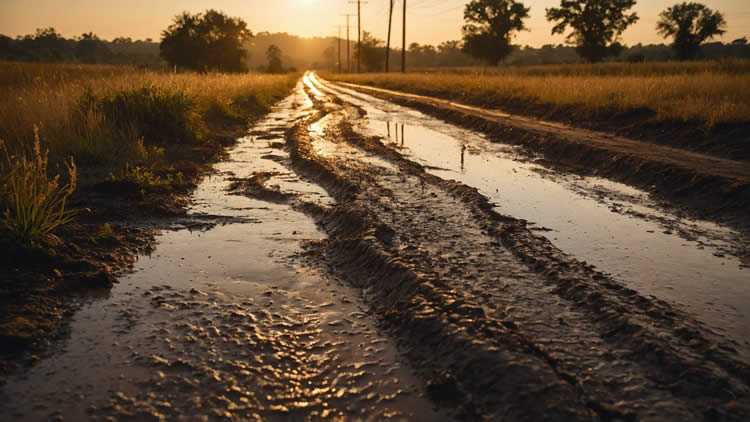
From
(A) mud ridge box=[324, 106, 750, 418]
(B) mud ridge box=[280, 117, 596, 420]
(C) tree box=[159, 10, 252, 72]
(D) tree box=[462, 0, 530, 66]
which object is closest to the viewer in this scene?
(B) mud ridge box=[280, 117, 596, 420]

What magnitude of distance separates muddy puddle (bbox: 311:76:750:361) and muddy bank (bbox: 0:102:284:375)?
3.68 metres

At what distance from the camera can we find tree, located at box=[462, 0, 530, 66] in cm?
6369

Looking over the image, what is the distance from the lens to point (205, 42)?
146 feet

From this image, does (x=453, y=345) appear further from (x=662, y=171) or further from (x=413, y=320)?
(x=662, y=171)

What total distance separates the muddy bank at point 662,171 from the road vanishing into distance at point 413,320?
26.0 inches

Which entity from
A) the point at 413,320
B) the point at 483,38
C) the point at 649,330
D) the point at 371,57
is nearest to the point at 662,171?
the point at 649,330

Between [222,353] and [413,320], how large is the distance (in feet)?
3.66

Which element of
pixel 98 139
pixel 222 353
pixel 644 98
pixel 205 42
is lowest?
pixel 222 353

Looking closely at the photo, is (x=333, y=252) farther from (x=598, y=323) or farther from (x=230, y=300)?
(x=598, y=323)

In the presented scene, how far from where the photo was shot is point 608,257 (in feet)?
13.2

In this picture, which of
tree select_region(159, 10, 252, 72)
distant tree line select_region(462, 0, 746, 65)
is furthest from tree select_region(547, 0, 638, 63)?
tree select_region(159, 10, 252, 72)

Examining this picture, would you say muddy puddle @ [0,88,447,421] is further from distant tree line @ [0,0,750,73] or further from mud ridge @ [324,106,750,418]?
distant tree line @ [0,0,750,73]

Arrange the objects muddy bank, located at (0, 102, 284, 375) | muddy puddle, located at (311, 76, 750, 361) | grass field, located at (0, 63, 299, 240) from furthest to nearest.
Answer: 1. grass field, located at (0, 63, 299, 240)
2. muddy puddle, located at (311, 76, 750, 361)
3. muddy bank, located at (0, 102, 284, 375)

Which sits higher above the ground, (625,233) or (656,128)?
(656,128)
